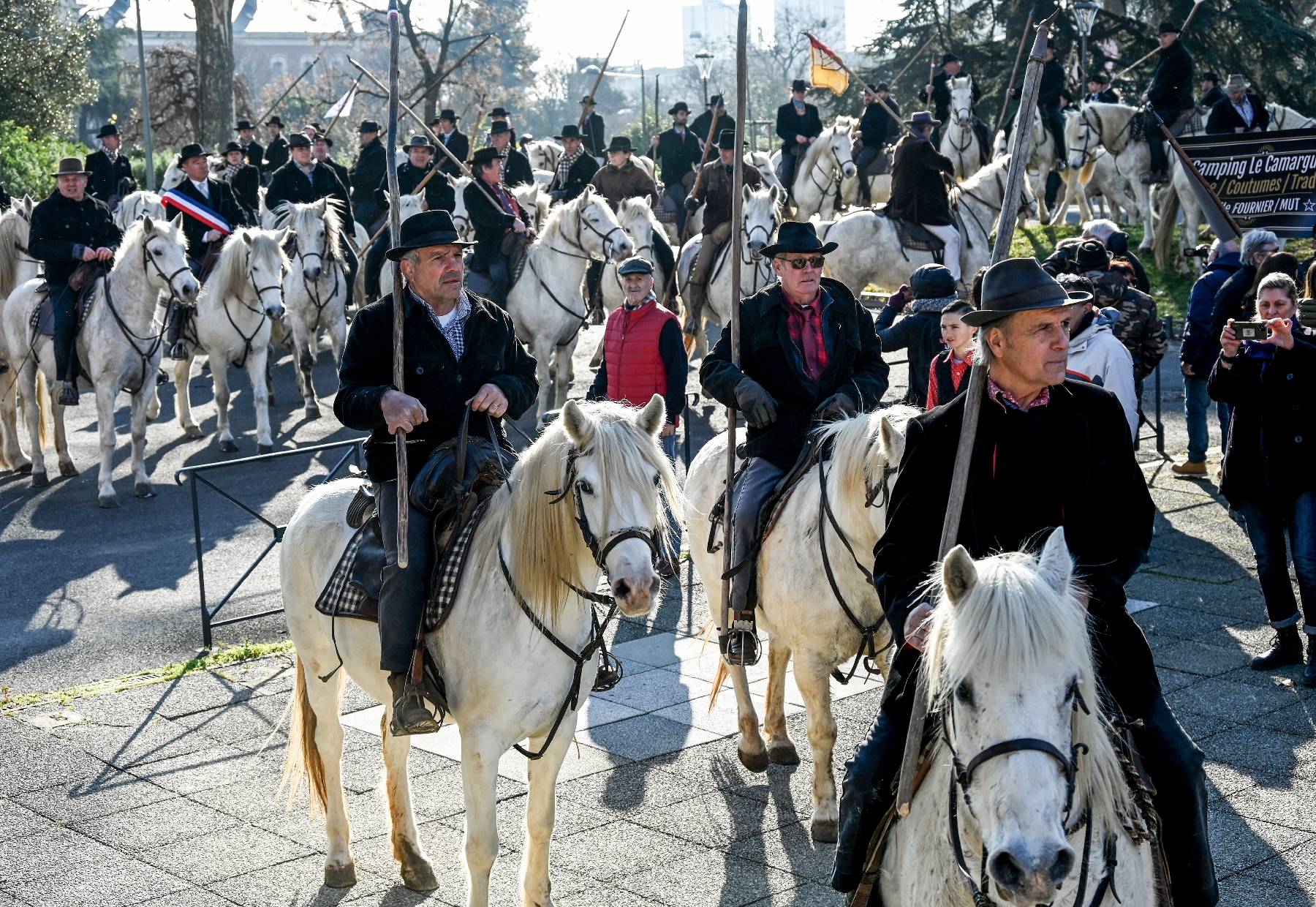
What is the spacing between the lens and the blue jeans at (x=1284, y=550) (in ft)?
28.1

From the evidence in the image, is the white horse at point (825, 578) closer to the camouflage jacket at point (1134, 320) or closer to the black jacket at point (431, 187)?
the camouflage jacket at point (1134, 320)

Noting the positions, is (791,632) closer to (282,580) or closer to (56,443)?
(282,580)

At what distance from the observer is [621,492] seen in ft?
17.3

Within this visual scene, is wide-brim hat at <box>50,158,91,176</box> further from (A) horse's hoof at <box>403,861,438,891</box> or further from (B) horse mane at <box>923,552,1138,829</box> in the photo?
(B) horse mane at <box>923,552,1138,829</box>

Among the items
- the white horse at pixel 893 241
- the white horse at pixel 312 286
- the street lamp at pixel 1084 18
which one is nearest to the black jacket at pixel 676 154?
the street lamp at pixel 1084 18

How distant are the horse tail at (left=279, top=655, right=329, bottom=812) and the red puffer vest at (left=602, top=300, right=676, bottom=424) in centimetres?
499

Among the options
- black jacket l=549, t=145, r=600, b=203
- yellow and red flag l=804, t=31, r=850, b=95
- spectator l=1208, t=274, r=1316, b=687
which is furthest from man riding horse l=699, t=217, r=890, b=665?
black jacket l=549, t=145, r=600, b=203

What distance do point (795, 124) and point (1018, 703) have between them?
81.6ft

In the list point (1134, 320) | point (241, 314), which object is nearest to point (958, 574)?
point (1134, 320)

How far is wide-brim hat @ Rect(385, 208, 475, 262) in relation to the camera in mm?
5922

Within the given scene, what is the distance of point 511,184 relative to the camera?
24.2m

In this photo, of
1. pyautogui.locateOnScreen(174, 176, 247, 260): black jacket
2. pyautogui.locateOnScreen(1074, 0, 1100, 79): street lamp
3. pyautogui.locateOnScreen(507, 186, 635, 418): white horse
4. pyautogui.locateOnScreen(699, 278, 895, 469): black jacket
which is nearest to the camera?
pyautogui.locateOnScreen(699, 278, 895, 469): black jacket

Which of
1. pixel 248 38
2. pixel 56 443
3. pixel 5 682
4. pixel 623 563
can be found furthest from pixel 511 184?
pixel 248 38

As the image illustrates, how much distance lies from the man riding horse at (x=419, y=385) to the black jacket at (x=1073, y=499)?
91.6 inches
